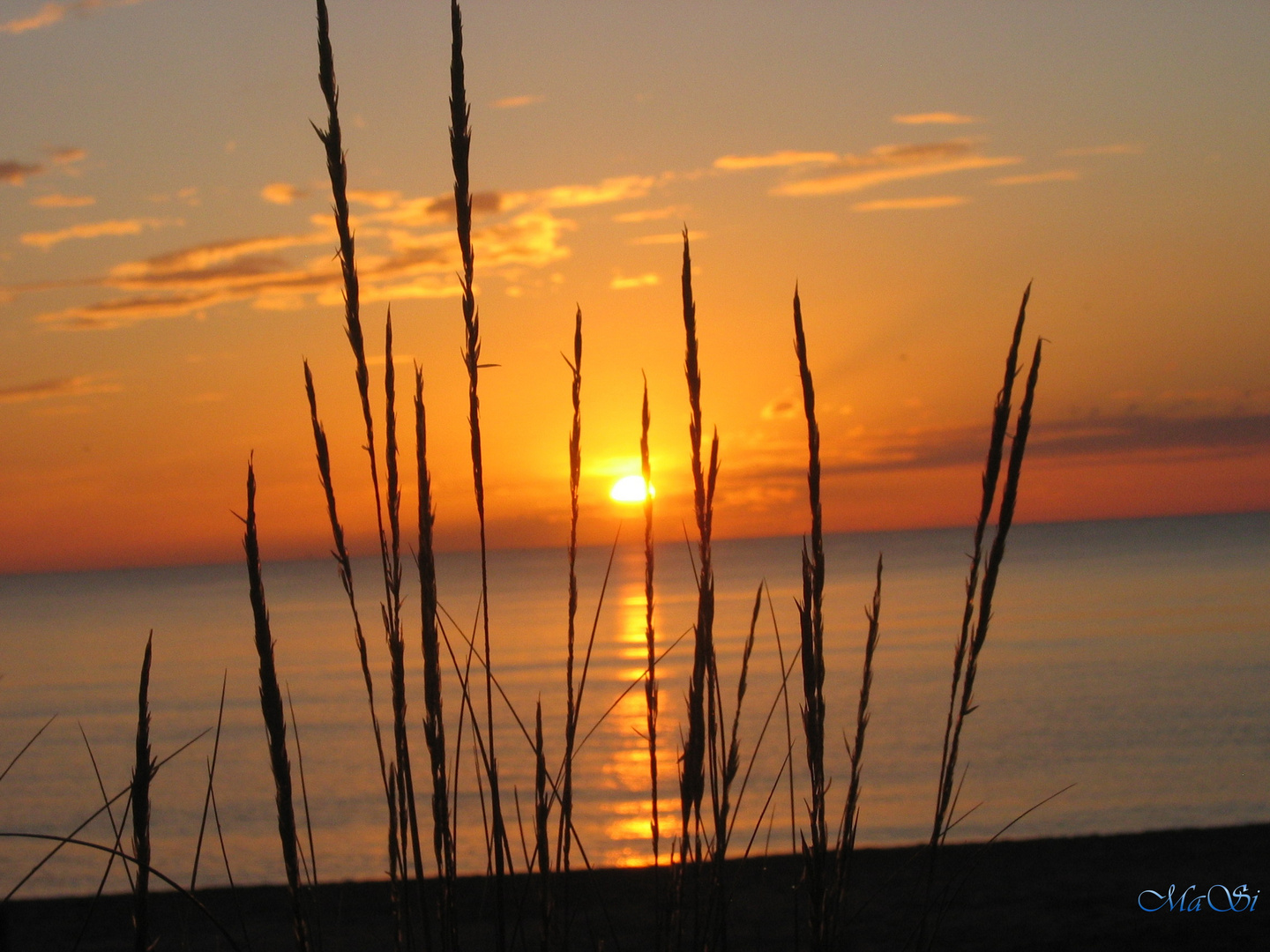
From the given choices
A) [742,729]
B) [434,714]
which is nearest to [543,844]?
[434,714]

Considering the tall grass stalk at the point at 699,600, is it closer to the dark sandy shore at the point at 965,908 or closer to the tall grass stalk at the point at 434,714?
the tall grass stalk at the point at 434,714

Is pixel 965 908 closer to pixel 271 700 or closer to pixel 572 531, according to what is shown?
pixel 572 531

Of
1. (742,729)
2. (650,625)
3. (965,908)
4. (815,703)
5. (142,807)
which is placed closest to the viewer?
(142,807)

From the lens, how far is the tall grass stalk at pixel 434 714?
135 centimetres

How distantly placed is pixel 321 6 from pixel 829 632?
33.7 meters

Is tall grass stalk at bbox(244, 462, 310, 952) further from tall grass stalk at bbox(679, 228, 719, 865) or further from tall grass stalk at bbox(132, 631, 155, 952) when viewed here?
tall grass stalk at bbox(679, 228, 719, 865)

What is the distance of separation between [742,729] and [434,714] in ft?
58.3

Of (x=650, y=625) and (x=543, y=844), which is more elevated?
(x=650, y=625)

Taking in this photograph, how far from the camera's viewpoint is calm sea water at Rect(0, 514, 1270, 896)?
11.3 meters

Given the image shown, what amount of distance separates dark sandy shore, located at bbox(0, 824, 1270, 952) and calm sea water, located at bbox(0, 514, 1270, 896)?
93 centimetres

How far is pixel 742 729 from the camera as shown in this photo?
18.5m

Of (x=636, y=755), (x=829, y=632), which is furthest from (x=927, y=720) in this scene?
(x=829, y=632)

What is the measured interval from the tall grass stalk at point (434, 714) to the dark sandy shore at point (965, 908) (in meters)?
3.12

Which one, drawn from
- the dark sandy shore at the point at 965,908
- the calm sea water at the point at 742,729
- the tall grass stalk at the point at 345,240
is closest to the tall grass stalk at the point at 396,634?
the tall grass stalk at the point at 345,240
